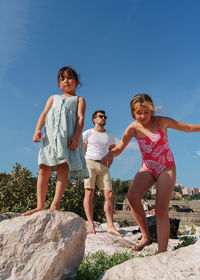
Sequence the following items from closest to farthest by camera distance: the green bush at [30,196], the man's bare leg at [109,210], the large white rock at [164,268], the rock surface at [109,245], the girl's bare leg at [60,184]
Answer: the large white rock at [164,268] → the girl's bare leg at [60,184] → the rock surface at [109,245] → the man's bare leg at [109,210] → the green bush at [30,196]

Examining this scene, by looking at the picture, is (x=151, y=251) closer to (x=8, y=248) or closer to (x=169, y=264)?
(x=169, y=264)

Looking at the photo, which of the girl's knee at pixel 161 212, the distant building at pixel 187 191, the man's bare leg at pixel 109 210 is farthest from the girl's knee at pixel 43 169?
the distant building at pixel 187 191

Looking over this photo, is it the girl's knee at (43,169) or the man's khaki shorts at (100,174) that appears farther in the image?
the man's khaki shorts at (100,174)

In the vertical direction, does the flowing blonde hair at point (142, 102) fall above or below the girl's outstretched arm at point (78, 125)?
above

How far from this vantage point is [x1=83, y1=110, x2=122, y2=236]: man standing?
595cm

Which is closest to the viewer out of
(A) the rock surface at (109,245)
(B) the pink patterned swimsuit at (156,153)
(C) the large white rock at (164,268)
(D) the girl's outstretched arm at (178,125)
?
(C) the large white rock at (164,268)

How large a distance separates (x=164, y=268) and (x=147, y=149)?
160 cm

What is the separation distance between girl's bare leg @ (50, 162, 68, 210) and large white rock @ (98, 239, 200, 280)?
1.13 meters

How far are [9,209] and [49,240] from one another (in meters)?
5.73

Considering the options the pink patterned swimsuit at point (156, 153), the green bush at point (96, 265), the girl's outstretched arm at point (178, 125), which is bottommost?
the green bush at point (96, 265)

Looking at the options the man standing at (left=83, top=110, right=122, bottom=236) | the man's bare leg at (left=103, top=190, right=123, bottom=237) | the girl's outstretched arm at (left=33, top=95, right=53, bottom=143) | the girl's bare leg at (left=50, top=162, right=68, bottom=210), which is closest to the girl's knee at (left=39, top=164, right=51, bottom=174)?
the girl's bare leg at (left=50, top=162, right=68, bottom=210)

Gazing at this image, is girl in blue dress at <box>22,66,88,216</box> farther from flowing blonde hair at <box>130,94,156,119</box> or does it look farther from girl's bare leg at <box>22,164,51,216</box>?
flowing blonde hair at <box>130,94,156,119</box>

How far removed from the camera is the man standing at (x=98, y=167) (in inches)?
234

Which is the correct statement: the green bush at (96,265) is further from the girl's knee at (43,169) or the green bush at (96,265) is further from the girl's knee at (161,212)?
the girl's knee at (43,169)
